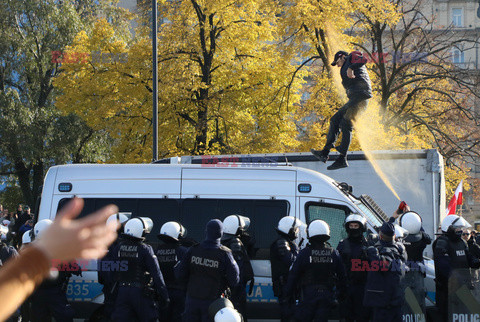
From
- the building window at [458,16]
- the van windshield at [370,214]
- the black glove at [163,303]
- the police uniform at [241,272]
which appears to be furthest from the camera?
the building window at [458,16]

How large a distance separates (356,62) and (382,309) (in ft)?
13.8

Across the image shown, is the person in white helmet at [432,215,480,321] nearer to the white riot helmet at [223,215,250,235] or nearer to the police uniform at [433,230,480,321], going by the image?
the police uniform at [433,230,480,321]

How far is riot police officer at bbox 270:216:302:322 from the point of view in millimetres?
8727

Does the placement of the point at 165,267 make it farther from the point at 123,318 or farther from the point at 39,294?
the point at 39,294

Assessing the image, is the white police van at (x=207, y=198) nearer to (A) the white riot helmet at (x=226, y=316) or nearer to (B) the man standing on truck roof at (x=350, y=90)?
(B) the man standing on truck roof at (x=350, y=90)

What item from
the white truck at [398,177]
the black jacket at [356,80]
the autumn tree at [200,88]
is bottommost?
the white truck at [398,177]

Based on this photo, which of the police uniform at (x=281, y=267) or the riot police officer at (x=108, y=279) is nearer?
the riot police officer at (x=108, y=279)

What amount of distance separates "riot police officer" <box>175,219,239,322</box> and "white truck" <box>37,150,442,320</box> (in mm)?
1497

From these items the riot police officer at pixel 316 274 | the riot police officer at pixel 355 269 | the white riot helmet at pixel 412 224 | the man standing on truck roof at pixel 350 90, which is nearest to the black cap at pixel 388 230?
the riot police officer at pixel 316 274

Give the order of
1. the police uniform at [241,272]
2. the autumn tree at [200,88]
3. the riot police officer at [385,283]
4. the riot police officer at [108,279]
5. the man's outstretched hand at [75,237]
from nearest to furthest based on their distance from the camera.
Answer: the man's outstretched hand at [75,237] → the riot police officer at [385,283] → the riot police officer at [108,279] → the police uniform at [241,272] → the autumn tree at [200,88]

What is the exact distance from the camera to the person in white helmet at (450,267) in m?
9.14

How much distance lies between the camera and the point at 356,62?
35.3ft

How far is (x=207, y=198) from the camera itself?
9461 mm

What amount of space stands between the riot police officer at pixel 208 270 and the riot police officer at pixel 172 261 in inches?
42.1
